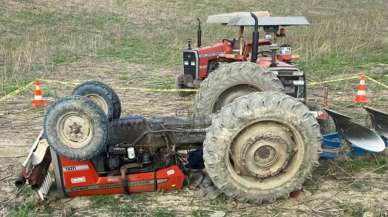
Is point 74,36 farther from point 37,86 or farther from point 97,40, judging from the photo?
point 37,86

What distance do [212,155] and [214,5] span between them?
85.6 ft

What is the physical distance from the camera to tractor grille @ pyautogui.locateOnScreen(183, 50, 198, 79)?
36.9ft

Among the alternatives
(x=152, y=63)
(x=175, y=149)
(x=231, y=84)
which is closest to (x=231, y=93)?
(x=231, y=84)

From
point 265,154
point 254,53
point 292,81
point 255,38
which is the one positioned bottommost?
point 265,154

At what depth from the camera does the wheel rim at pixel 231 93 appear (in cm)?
683

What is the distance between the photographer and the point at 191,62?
11.3 meters

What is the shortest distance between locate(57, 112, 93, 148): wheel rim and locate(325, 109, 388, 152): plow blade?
296 centimetres

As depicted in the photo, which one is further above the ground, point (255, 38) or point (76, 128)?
point (255, 38)

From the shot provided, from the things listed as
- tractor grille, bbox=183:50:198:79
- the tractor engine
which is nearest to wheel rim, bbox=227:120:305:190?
the tractor engine

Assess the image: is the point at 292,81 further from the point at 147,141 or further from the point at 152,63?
the point at 152,63

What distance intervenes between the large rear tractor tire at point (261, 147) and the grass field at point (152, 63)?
0.82 ft

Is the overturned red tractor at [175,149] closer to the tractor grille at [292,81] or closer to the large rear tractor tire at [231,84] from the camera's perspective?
the large rear tractor tire at [231,84]

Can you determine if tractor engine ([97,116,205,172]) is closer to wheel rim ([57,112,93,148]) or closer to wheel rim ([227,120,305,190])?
wheel rim ([57,112,93,148])

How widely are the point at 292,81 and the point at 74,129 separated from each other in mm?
4694
